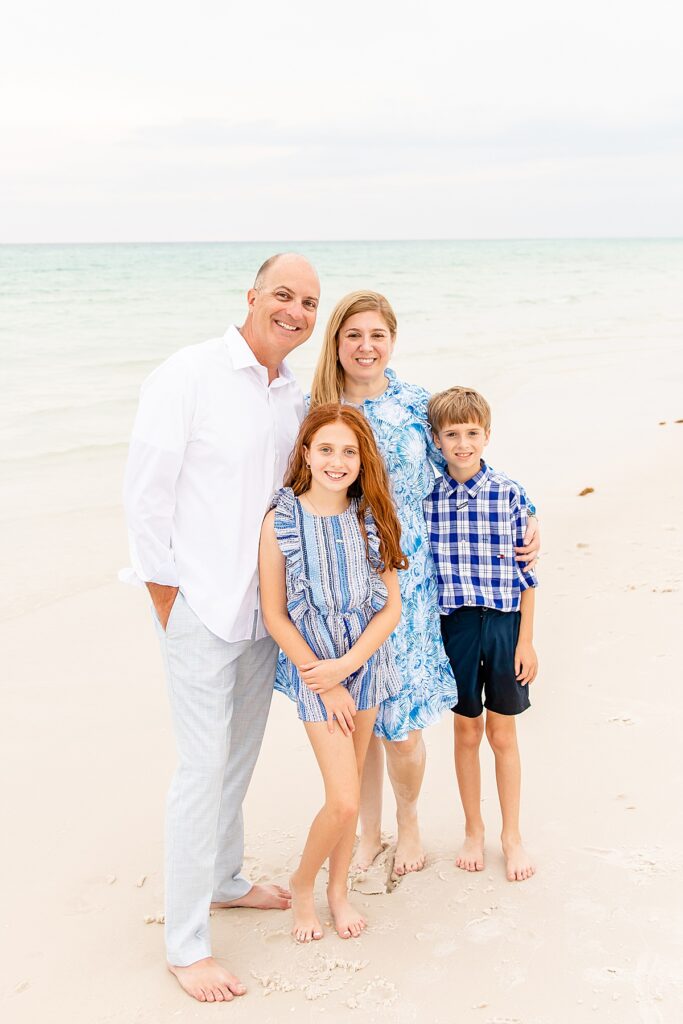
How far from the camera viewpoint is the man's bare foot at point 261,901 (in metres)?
3.26

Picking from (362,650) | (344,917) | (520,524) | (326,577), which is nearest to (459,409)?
(520,524)

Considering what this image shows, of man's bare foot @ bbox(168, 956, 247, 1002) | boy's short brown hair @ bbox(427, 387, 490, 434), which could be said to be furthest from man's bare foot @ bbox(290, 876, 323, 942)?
boy's short brown hair @ bbox(427, 387, 490, 434)

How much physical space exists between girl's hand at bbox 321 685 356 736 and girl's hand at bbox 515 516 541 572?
78 centimetres

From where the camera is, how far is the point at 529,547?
10.6ft

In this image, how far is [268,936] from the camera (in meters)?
3.08

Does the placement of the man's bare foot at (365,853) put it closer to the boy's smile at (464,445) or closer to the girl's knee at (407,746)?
the girl's knee at (407,746)

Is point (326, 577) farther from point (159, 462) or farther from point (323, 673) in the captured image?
point (159, 462)

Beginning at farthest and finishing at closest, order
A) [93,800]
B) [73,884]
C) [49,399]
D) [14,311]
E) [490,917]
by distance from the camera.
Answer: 1. [14,311]
2. [49,399]
3. [93,800]
4. [73,884]
5. [490,917]

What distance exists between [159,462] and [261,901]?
1617mm

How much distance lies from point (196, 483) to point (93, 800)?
5.98 feet

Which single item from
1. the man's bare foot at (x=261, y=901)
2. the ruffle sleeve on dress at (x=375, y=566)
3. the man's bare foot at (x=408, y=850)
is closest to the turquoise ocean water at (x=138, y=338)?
the man's bare foot at (x=261, y=901)

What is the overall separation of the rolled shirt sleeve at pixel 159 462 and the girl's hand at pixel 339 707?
1.98 ft

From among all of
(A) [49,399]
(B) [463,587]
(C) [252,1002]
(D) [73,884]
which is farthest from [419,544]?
(A) [49,399]

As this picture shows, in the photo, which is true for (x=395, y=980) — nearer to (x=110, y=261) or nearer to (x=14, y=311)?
(x=14, y=311)
